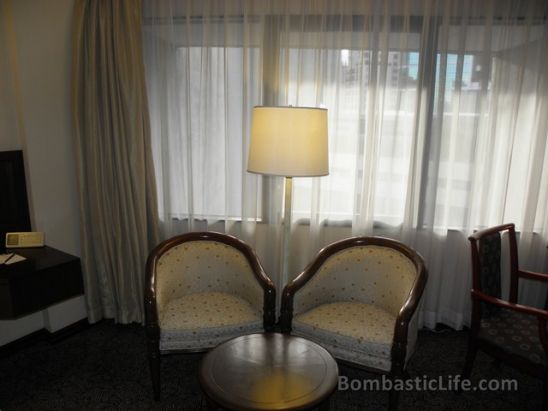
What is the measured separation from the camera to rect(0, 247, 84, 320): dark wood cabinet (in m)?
1.95

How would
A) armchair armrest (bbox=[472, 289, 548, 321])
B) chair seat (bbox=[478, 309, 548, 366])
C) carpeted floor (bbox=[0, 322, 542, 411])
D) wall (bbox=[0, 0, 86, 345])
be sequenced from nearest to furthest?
armchair armrest (bbox=[472, 289, 548, 321]) < chair seat (bbox=[478, 309, 548, 366]) < carpeted floor (bbox=[0, 322, 542, 411]) < wall (bbox=[0, 0, 86, 345])

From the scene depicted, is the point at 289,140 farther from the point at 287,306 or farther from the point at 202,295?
the point at 202,295

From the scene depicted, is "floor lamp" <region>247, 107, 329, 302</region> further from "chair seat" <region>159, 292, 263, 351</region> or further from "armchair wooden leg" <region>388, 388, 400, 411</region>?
"armchair wooden leg" <region>388, 388, 400, 411</region>

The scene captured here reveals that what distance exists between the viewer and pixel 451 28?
2590mm

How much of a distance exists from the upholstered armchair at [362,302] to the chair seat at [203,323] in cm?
22

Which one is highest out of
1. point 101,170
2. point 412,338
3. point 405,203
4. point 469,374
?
point 101,170

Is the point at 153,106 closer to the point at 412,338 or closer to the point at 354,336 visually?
the point at 354,336

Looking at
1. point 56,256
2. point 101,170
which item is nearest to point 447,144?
point 101,170

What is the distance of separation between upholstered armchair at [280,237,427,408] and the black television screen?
173 cm

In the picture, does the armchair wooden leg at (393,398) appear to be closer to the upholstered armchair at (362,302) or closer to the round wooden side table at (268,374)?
the upholstered armchair at (362,302)

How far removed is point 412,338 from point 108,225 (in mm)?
2163

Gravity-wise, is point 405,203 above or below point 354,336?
above

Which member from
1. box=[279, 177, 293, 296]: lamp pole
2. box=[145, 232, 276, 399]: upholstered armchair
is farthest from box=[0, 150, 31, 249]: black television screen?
box=[279, 177, 293, 296]: lamp pole

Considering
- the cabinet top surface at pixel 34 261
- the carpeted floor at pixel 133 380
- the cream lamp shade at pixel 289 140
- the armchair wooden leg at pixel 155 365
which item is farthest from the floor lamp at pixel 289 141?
the carpeted floor at pixel 133 380
